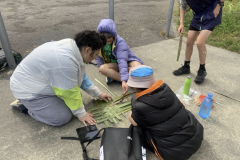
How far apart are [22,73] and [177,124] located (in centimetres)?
174

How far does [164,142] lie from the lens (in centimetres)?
177

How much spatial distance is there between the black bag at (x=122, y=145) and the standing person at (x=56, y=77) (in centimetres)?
42

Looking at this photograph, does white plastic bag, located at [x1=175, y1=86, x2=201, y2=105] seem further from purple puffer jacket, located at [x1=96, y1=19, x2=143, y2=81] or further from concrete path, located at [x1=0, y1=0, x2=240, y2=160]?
purple puffer jacket, located at [x1=96, y1=19, x2=143, y2=81]

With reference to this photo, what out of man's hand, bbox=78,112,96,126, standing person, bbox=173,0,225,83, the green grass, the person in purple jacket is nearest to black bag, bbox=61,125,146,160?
man's hand, bbox=78,112,96,126

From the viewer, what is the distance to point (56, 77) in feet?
6.42

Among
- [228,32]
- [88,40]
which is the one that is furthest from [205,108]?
[228,32]

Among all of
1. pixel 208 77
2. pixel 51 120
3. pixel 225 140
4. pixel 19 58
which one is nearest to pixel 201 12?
pixel 208 77

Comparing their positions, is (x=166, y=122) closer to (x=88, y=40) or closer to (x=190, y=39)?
(x=88, y=40)

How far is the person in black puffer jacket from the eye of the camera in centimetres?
171

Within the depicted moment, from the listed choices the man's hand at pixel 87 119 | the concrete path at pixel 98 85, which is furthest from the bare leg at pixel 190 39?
the man's hand at pixel 87 119

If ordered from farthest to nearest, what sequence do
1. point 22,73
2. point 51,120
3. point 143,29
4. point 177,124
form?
point 143,29
point 51,120
point 22,73
point 177,124

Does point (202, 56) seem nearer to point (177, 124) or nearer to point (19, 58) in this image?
point (177, 124)

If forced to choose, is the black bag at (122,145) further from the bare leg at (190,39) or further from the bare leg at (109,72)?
the bare leg at (190,39)

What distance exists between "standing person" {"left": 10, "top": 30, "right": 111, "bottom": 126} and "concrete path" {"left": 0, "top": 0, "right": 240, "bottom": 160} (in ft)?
0.63
